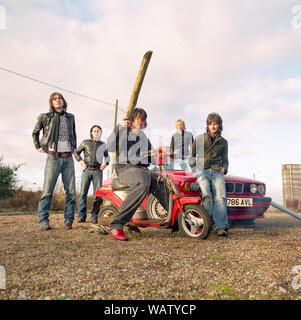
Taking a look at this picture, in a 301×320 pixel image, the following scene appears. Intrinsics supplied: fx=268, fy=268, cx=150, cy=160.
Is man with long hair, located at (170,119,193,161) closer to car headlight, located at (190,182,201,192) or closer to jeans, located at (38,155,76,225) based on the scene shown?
car headlight, located at (190,182,201,192)

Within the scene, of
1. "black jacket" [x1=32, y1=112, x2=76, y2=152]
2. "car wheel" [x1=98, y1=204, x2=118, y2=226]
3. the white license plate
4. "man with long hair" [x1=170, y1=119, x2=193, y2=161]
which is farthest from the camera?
"man with long hair" [x1=170, y1=119, x2=193, y2=161]

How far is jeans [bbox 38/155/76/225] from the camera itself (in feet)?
15.1

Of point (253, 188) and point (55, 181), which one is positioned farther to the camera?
point (253, 188)

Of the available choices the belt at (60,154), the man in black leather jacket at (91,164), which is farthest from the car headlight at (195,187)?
the man in black leather jacket at (91,164)

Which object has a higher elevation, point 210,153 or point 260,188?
point 210,153

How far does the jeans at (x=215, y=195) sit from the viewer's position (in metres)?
4.03

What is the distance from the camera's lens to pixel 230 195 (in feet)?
15.0

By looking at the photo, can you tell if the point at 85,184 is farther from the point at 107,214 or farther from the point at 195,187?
the point at 195,187

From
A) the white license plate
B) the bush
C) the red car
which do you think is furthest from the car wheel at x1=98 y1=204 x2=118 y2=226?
the bush

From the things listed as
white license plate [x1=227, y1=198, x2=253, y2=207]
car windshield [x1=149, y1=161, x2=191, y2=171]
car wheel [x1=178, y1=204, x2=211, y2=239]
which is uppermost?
car windshield [x1=149, y1=161, x2=191, y2=171]

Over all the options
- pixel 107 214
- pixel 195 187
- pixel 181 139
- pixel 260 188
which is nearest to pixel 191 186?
pixel 195 187

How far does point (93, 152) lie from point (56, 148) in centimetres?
146

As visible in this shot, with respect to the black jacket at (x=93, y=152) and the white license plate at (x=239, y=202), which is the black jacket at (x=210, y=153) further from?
the black jacket at (x=93, y=152)

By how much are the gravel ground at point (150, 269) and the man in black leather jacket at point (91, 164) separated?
2433 millimetres
